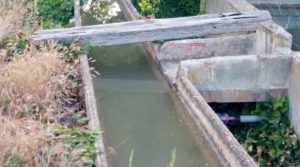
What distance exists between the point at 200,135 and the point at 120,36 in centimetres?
229

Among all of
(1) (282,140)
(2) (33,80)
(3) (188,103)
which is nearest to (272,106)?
(1) (282,140)

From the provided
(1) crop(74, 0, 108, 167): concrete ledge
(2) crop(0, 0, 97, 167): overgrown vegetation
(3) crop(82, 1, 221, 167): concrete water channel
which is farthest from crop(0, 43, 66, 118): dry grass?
(3) crop(82, 1, 221, 167): concrete water channel

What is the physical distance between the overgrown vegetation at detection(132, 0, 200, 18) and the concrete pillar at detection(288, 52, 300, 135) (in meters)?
4.41

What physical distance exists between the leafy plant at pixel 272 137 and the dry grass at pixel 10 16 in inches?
134

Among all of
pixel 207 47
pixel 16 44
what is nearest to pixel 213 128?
pixel 207 47

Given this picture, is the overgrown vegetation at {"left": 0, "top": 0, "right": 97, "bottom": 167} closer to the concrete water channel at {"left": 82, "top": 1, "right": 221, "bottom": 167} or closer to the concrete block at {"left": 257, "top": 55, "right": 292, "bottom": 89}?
the concrete water channel at {"left": 82, "top": 1, "right": 221, "bottom": 167}

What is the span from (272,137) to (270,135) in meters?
0.10

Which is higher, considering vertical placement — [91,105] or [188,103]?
[91,105]

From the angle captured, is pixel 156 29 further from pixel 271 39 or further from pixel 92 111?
pixel 92 111

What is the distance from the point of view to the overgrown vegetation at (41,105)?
385cm

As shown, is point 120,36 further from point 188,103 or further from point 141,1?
point 141,1

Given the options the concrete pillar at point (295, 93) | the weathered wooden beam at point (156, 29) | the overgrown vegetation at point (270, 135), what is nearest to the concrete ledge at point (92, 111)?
the weathered wooden beam at point (156, 29)

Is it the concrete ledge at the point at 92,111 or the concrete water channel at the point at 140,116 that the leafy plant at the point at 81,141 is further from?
the concrete water channel at the point at 140,116

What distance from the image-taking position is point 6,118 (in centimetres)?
449
